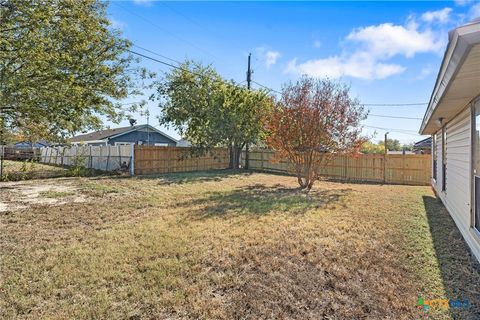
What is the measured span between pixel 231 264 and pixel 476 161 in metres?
3.74

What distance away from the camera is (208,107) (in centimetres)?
1638

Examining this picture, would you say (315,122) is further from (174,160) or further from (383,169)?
(174,160)

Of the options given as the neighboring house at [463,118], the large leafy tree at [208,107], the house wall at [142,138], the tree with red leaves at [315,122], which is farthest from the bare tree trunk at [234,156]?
the neighboring house at [463,118]

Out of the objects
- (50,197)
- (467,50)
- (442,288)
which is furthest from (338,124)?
(50,197)

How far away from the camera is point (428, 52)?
21.2 feet

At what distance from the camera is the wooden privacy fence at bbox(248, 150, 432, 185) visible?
12.2 metres

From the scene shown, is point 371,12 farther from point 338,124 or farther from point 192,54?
point 192,54

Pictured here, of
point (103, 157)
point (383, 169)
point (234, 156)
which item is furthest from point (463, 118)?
point (103, 157)

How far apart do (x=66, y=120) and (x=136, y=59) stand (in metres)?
3.71

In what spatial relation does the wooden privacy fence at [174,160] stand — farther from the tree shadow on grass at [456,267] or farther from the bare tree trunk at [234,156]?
the tree shadow on grass at [456,267]

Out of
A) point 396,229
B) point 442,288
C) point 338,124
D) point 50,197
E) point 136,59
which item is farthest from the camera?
point 136,59

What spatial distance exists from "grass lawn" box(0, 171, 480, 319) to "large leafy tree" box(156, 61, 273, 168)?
412 inches

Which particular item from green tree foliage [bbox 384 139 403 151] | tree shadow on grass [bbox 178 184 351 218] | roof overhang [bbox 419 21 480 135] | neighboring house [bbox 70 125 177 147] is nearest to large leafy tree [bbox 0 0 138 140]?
tree shadow on grass [bbox 178 184 351 218]

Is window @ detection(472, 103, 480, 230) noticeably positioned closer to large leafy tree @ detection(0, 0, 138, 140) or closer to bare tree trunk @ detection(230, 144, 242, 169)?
large leafy tree @ detection(0, 0, 138, 140)
